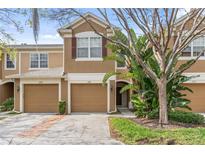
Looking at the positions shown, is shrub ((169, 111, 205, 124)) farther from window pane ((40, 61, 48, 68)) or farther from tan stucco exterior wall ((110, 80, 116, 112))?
window pane ((40, 61, 48, 68))

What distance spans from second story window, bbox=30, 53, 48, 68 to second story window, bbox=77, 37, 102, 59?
3.02 m

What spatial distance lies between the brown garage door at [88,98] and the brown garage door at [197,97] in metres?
4.56

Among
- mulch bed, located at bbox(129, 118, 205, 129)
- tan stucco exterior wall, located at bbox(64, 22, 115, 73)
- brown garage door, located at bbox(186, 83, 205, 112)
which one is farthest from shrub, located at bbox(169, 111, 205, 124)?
tan stucco exterior wall, located at bbox(64, 22, 115, 73)

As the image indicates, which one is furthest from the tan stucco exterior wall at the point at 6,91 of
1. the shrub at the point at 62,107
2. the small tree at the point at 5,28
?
the small tree at the point at 5,28

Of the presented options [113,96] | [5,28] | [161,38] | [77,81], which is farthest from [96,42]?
[161,38]

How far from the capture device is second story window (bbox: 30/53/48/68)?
787 inches

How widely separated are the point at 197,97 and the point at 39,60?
9.90 meters

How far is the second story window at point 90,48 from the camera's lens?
1786cm

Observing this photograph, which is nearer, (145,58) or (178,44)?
(178,44)

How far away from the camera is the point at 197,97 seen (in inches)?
606

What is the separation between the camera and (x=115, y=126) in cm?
1147

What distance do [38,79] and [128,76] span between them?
6.66 meters
